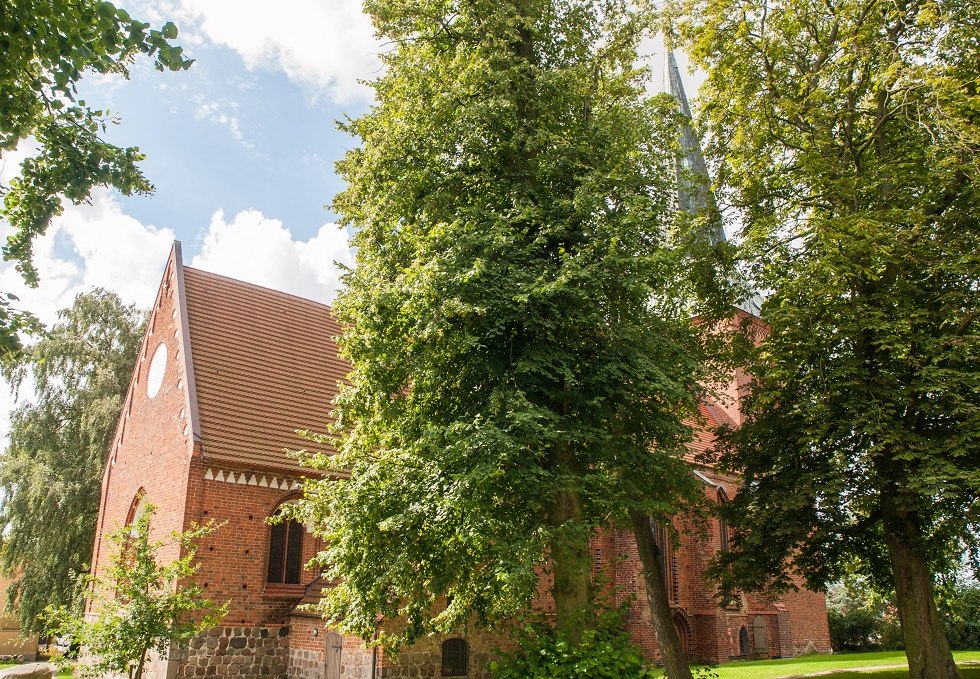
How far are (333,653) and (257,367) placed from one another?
7343mm

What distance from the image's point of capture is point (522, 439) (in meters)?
9.58

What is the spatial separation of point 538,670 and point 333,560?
11.6 ft

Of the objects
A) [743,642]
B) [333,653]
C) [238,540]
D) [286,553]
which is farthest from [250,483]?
[743,642]

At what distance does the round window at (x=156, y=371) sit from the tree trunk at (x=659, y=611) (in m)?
11.9

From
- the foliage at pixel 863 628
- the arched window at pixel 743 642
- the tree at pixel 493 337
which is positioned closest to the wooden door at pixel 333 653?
the tree at pixel 493 337

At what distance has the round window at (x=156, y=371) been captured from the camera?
18.3 metres

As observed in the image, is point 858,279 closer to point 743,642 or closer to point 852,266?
point 852,266

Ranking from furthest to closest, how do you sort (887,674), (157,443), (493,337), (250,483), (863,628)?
(863,628) < (157,443) < (887,674) < (250,483) < (493,337)

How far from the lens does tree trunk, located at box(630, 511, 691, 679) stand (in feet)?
43.7

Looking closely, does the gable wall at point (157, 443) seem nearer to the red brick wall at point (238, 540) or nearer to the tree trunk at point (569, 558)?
the red brick wall at point (238, 540)

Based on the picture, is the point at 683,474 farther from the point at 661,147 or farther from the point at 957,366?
the point at 661,147

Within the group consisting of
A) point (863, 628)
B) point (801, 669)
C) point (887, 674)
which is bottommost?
point (801, 669)

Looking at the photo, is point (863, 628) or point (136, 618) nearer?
point (136, 618)

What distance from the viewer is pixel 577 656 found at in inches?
364
